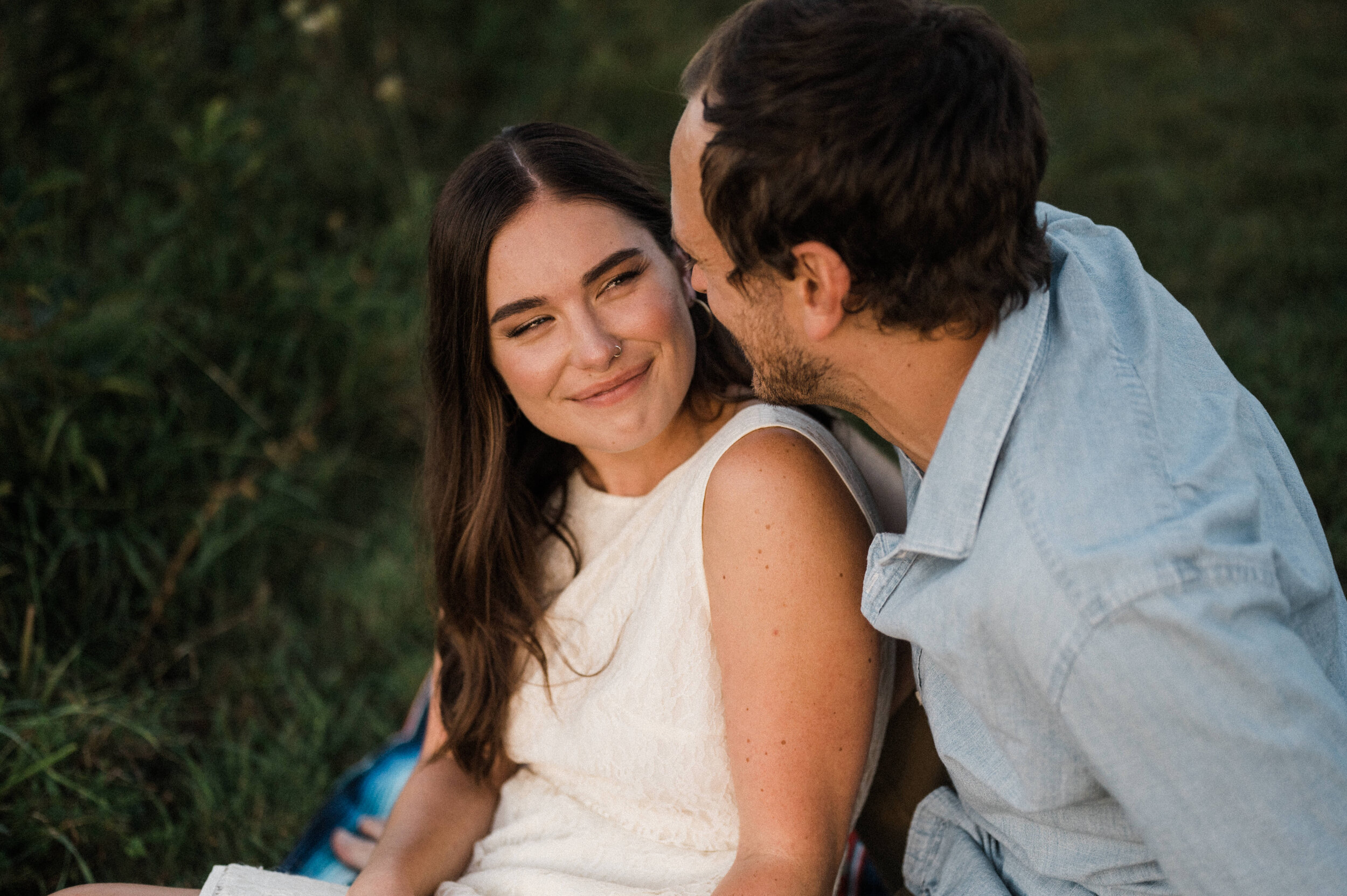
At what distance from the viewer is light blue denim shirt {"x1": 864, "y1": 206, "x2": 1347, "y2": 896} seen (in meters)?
1.28

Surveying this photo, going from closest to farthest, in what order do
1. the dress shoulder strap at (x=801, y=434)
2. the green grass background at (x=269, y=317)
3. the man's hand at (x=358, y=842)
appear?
the dress shoulder strap at (x=801, y=434) → the man's hand at (x=358, y=842) → the green grass background at (x=269, y=317)

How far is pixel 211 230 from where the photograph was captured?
395cm

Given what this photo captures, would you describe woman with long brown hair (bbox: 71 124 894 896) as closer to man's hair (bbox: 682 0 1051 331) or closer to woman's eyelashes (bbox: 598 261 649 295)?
woman's eyelashes (bbox: 598 261 649 295)

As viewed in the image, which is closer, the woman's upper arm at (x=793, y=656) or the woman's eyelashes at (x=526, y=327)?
the woman's upper arm at (x=793, y=656)

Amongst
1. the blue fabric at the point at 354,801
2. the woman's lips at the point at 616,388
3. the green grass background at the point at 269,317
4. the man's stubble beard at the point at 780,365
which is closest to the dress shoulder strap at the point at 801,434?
the man's stubble beard at the point at 780,365

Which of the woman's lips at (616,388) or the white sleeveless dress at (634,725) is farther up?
the woman's lips at (616,388)

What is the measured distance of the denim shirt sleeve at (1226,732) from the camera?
127cm

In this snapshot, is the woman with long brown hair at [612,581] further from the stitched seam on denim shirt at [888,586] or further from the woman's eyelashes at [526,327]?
the stitched seam on denim shirt at [888,586]

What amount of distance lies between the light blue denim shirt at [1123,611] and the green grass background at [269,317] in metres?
1.55

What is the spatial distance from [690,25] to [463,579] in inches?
209

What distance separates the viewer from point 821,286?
171 cm

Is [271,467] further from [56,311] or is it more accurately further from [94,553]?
[56,311]

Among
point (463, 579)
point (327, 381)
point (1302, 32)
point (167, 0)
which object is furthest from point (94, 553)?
point (1302, 32)

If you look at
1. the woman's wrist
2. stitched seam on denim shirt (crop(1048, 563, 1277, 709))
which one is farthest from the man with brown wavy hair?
the woman's wrist
